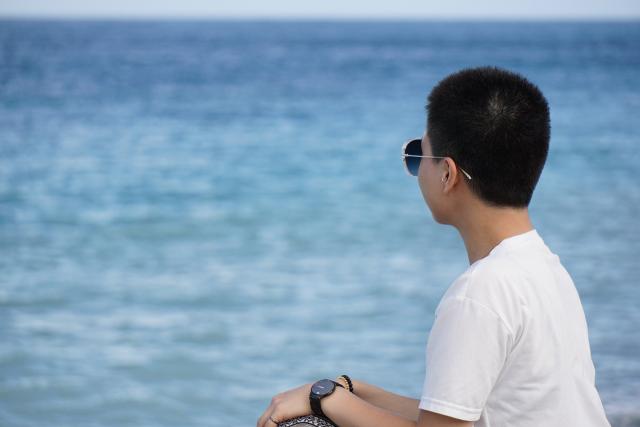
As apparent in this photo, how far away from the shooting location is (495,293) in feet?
5.50

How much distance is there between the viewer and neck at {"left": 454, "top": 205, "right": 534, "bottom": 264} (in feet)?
6.01

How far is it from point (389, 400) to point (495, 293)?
0.62 metres

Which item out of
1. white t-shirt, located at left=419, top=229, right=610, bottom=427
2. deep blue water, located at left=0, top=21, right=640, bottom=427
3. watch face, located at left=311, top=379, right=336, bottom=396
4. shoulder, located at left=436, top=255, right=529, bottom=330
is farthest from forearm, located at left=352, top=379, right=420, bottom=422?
deep blue water, located at left=0, top=21, right=640, bottom=427

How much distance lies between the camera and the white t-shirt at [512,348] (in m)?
1.67

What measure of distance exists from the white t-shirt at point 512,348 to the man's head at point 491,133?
0.11 meters

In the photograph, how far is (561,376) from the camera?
174cm

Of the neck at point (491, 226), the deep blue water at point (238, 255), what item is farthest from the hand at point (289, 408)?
the deep blue water at point (238, 255)

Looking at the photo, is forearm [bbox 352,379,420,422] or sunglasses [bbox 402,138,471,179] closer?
sunglasses [bbox 402,138,471,179]

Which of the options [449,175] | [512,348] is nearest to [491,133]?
[449,175]

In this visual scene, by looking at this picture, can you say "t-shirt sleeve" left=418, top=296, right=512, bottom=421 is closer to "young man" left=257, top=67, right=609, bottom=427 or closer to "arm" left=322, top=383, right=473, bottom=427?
"young man" left=257, top=67, right=609, bottom=427

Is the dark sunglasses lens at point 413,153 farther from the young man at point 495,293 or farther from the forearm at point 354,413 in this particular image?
the forearm at point 354,413

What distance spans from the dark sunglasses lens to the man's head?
0.34 feet

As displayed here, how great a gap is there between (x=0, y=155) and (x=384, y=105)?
1133 cm

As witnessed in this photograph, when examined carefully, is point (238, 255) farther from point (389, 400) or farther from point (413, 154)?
→ point (413, 154)
